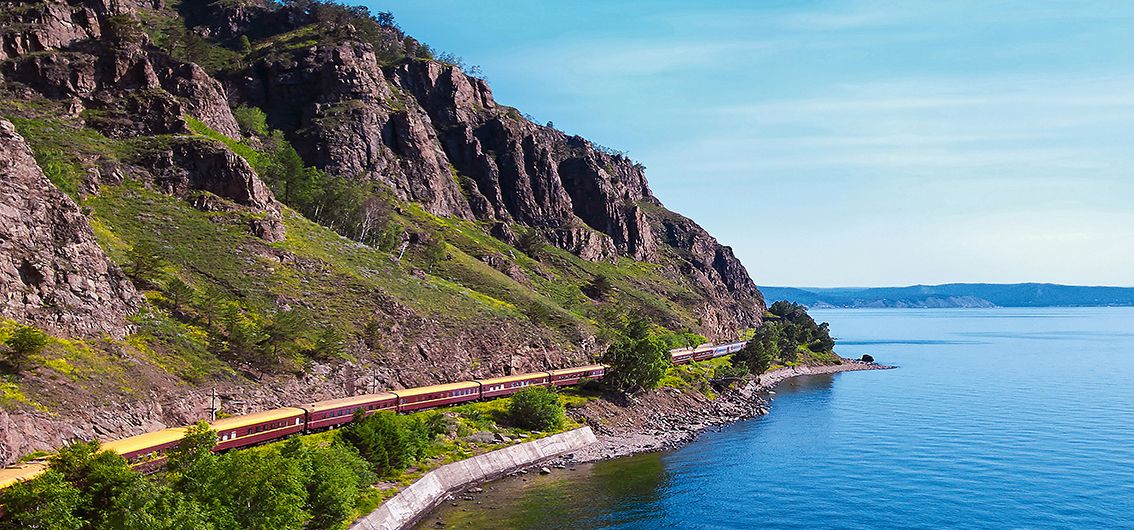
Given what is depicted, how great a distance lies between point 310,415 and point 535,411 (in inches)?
1117

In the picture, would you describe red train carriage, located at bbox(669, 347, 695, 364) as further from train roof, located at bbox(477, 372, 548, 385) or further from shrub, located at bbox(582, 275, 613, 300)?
train roof, located at bbox(477, 372, 548, 385)

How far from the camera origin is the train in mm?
45688

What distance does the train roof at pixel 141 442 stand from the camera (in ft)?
147

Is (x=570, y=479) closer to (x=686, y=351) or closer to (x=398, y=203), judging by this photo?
(x=686, y=351)

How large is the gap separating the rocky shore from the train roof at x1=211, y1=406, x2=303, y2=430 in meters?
28.9

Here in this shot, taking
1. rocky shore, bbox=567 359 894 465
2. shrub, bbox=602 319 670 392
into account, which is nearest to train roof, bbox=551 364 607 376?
shrub, bbox=602 319 670 392

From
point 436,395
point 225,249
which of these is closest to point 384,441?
point 436,395

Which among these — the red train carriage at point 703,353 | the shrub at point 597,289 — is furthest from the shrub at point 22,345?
the shrub at point 597,289

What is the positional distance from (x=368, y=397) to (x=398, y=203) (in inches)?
4103

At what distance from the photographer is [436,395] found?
3233 inches

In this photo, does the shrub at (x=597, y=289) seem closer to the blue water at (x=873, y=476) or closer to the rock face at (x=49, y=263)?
the blue water at (x=873, y=476)

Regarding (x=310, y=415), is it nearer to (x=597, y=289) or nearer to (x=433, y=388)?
(x=433, y=388)

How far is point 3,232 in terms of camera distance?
194 feet

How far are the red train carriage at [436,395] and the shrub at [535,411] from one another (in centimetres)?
538
